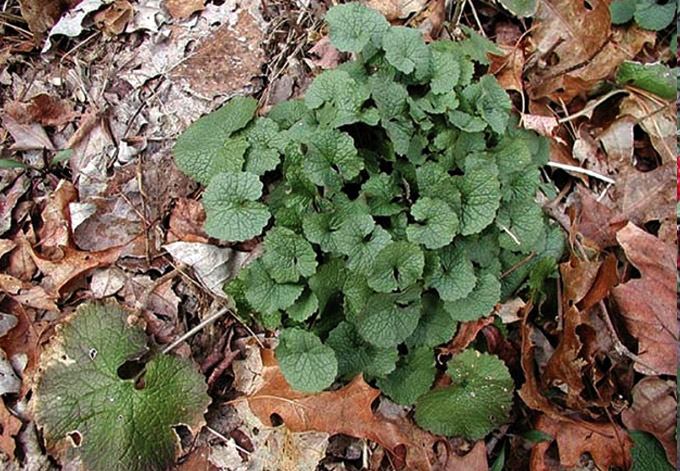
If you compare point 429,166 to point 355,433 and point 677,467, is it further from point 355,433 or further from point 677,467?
point 677,467

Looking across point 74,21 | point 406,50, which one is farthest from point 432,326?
point 74,21

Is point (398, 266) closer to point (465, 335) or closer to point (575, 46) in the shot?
point (465, 335)

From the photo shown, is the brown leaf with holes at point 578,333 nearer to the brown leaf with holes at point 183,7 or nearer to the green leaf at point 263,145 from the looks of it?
the green leaf at point 263,145

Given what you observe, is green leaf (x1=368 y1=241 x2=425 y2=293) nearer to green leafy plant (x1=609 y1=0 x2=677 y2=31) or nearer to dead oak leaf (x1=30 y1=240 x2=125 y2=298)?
dead oak leaf (x1=30 y1=240 x2=125 y2=298)

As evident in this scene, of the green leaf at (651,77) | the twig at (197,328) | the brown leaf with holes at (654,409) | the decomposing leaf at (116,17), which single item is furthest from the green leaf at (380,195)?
the decomposing leaf at (116,17)

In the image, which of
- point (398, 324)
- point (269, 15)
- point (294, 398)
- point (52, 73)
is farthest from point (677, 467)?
point (52, 73)

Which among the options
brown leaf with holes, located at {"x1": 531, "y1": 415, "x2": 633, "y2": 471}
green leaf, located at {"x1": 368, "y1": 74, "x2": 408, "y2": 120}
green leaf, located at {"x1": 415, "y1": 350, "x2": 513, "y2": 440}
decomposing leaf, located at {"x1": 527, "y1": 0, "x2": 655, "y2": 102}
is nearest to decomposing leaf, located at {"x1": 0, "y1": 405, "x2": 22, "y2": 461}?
green leaf, located at {"x1": 415, "y1": 350, "x2": 513, "y2": 440}
